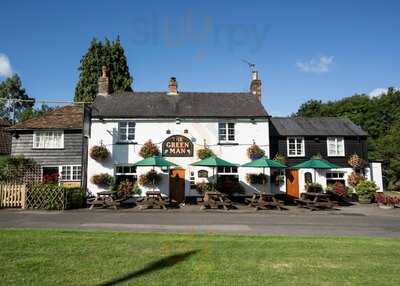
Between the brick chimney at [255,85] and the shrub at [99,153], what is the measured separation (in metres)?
11.9

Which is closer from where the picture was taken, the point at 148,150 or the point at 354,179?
the point at 148,150

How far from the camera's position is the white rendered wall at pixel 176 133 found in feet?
71.7

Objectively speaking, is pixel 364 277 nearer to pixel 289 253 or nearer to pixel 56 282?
pixel 289 253

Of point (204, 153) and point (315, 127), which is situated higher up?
point (315, 127)

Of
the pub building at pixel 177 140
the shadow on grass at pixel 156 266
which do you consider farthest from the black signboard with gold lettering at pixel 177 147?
the shadow on grass at pixel 156 266

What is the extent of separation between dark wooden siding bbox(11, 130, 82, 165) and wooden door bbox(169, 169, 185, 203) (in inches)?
252

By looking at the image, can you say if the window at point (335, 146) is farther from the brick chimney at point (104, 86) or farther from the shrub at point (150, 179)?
the brick chimney at point (104, 86)

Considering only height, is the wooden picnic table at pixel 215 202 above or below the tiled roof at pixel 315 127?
below

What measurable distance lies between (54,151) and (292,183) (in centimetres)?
1688

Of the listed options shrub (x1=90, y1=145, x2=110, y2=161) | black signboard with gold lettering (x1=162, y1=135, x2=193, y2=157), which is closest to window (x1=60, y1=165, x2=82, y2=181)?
shrub (x1=90, y1=145, x2=110, y2=161)

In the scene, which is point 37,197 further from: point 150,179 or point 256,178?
point 256,178

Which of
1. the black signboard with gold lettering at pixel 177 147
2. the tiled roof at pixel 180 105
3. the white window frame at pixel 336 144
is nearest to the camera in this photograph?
the black signboard with gold lettering at pixel 177 147

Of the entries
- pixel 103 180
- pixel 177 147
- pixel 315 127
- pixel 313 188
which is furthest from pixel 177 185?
pixel 315 127

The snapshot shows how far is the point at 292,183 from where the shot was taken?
2408 cm
